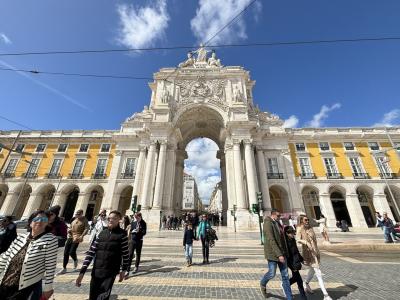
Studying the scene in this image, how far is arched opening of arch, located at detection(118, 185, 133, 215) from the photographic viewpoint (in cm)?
2760

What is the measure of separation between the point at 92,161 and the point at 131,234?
27.3 metres

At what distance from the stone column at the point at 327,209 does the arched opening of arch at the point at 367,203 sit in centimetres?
540

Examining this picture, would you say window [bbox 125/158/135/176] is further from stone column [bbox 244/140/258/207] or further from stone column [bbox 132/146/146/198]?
stone column [bbox 244/140/258/207]

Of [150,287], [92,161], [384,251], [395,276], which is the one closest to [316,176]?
[384,251]

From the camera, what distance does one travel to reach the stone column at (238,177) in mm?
21686

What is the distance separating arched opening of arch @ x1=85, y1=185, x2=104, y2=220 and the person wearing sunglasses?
2872 cm

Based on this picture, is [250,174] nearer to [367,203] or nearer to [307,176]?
[307,176]

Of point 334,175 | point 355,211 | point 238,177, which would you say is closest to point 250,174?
point 238,177

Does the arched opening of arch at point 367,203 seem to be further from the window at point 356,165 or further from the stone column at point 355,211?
the stone column at point 355,211

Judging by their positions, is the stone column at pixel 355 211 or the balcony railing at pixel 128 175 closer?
the stone column at pixel 355 211

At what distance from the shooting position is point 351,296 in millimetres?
4027

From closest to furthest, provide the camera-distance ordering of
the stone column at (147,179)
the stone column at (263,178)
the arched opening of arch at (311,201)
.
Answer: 1. the stone column at (147,179)
2. the stone column at (263,178)
3. the arched opening of arch at (311,201)

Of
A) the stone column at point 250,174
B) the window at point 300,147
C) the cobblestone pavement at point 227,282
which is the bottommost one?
the cobblestone pavement at point 227,282

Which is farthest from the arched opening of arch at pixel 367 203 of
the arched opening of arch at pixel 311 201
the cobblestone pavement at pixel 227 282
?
the cobblestone pavement at pixel 227 282
